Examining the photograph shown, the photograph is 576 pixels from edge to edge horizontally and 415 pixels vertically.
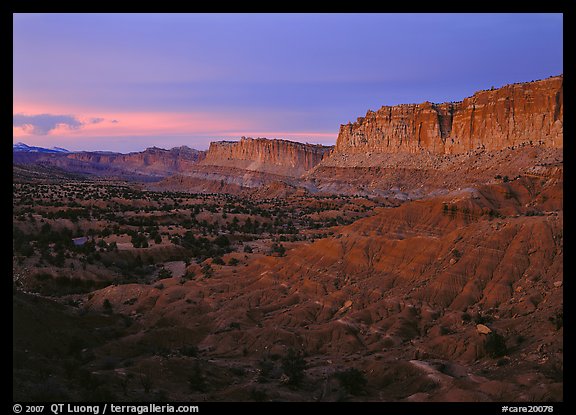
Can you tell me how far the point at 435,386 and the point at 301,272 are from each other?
49.9ft

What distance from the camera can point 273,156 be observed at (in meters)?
156

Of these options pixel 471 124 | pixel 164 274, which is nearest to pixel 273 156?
pixel 471 124

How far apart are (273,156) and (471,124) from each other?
239ft

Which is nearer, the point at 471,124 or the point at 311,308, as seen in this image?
the point at 311,308

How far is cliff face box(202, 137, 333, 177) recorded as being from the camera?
14738 centimetres

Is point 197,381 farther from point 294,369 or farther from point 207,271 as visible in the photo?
point 207,271

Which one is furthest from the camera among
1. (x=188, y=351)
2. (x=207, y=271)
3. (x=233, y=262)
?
(x=233, y=262)

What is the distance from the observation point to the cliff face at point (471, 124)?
80.7 metres

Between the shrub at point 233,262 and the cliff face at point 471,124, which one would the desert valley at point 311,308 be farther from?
the cliff face at point 471,124

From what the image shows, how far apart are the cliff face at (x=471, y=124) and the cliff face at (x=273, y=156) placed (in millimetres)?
19427

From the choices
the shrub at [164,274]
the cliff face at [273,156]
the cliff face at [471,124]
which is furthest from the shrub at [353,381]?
the cliff face at [273,156]

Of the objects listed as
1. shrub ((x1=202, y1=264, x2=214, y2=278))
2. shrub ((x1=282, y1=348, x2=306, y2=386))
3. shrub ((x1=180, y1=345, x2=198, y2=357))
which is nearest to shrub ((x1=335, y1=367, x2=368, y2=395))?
shrub ((x1=282, y1=348, x2=306, y2=386))
